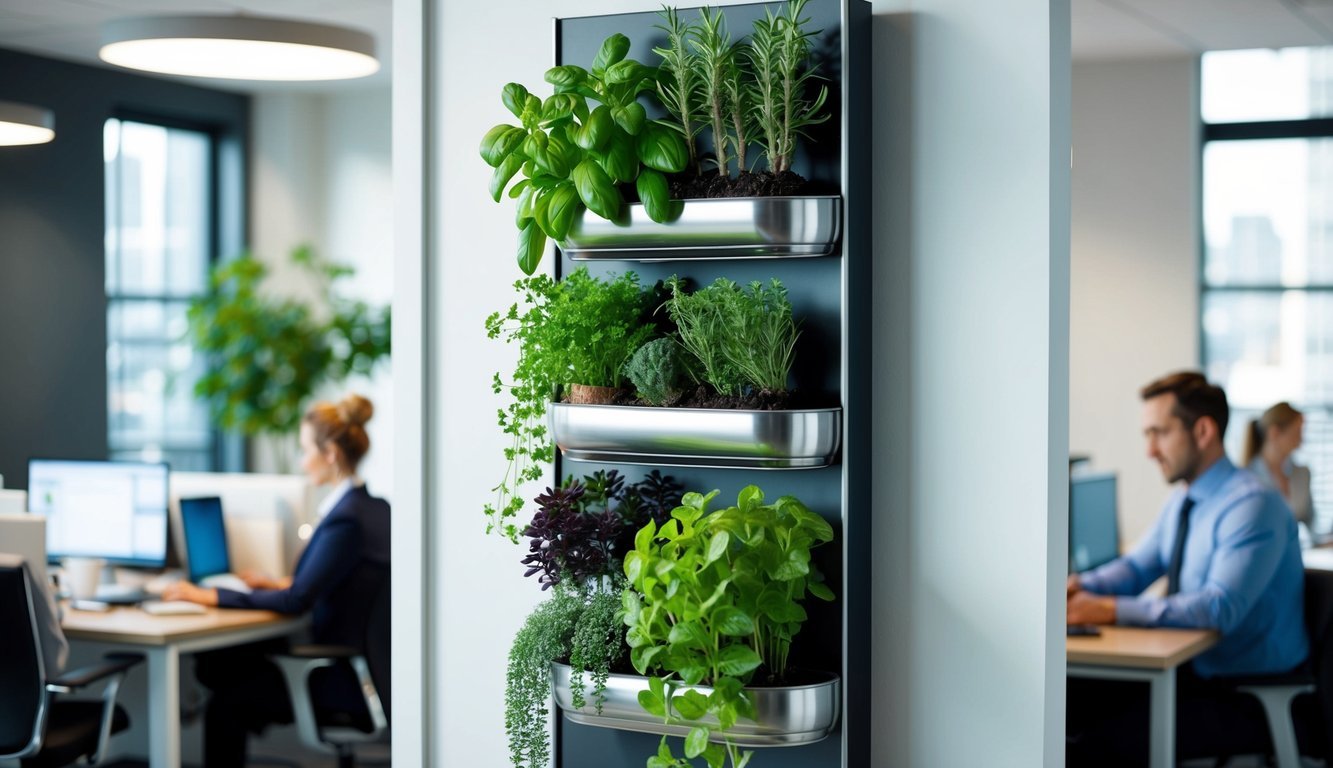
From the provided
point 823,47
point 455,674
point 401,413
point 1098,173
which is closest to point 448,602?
point 455,674

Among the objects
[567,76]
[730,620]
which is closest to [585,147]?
[567,76]

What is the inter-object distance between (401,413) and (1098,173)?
465cm

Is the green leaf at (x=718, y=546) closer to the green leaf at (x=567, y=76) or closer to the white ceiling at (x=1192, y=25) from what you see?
the green leaf at (x=567, y=76)

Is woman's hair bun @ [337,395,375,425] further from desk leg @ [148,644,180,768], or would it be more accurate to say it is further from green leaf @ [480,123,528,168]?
green leaf @ [480,123,528,168]

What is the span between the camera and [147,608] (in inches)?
162

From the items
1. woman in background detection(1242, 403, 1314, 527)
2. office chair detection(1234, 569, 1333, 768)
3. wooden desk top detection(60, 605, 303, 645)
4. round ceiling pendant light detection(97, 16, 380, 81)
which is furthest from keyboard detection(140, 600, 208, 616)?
woman in background detection(1242, 403, 1314, 527)

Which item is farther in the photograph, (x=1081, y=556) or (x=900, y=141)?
(x=1081, y=556)

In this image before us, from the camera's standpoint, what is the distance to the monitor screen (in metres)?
4.45

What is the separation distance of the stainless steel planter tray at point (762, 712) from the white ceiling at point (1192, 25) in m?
3.64

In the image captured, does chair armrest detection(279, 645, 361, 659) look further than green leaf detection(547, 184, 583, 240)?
Yes

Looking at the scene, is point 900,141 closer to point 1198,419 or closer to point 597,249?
point 597,249

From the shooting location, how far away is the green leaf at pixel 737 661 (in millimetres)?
1920

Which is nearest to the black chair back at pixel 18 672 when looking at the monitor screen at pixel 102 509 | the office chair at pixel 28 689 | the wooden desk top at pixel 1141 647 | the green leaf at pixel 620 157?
the office chair at pixel 28 689

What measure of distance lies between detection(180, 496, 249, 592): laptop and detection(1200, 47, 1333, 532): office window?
446cm
